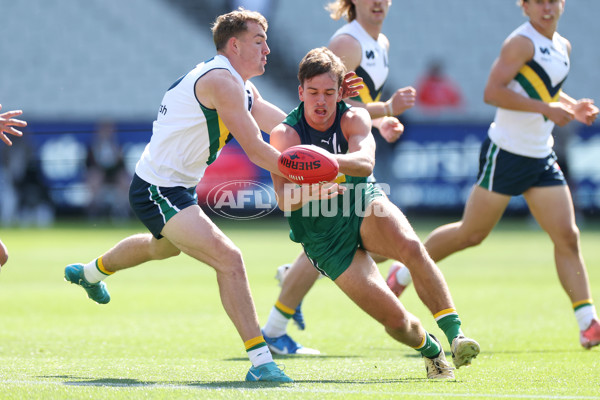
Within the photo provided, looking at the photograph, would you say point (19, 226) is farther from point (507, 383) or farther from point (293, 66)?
point (507, 383)

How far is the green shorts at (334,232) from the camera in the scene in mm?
5836

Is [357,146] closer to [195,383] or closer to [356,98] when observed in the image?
[195,383]

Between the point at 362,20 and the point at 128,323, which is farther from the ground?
the point at 362,20

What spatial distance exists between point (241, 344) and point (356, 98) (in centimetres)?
232

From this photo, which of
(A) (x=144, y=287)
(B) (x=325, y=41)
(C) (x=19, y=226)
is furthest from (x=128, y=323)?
(B) (x=325, y=41)

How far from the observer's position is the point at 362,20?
7980 mm

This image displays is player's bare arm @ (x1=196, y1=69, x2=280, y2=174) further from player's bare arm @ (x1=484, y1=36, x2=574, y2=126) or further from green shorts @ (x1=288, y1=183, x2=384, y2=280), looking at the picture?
player's bare arm @ (x1=484, y1=36, x2=574, y2=126)

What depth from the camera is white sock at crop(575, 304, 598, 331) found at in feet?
23.6

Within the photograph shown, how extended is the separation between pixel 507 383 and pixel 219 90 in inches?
100

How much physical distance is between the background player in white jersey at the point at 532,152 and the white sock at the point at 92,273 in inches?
108

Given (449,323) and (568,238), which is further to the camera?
(568,238)

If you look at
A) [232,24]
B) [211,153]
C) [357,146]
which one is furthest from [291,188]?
[232,24]

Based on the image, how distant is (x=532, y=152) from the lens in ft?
24.9

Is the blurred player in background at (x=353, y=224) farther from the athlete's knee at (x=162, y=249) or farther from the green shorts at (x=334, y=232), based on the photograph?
the athlete's knee at (x=162, y=249)
